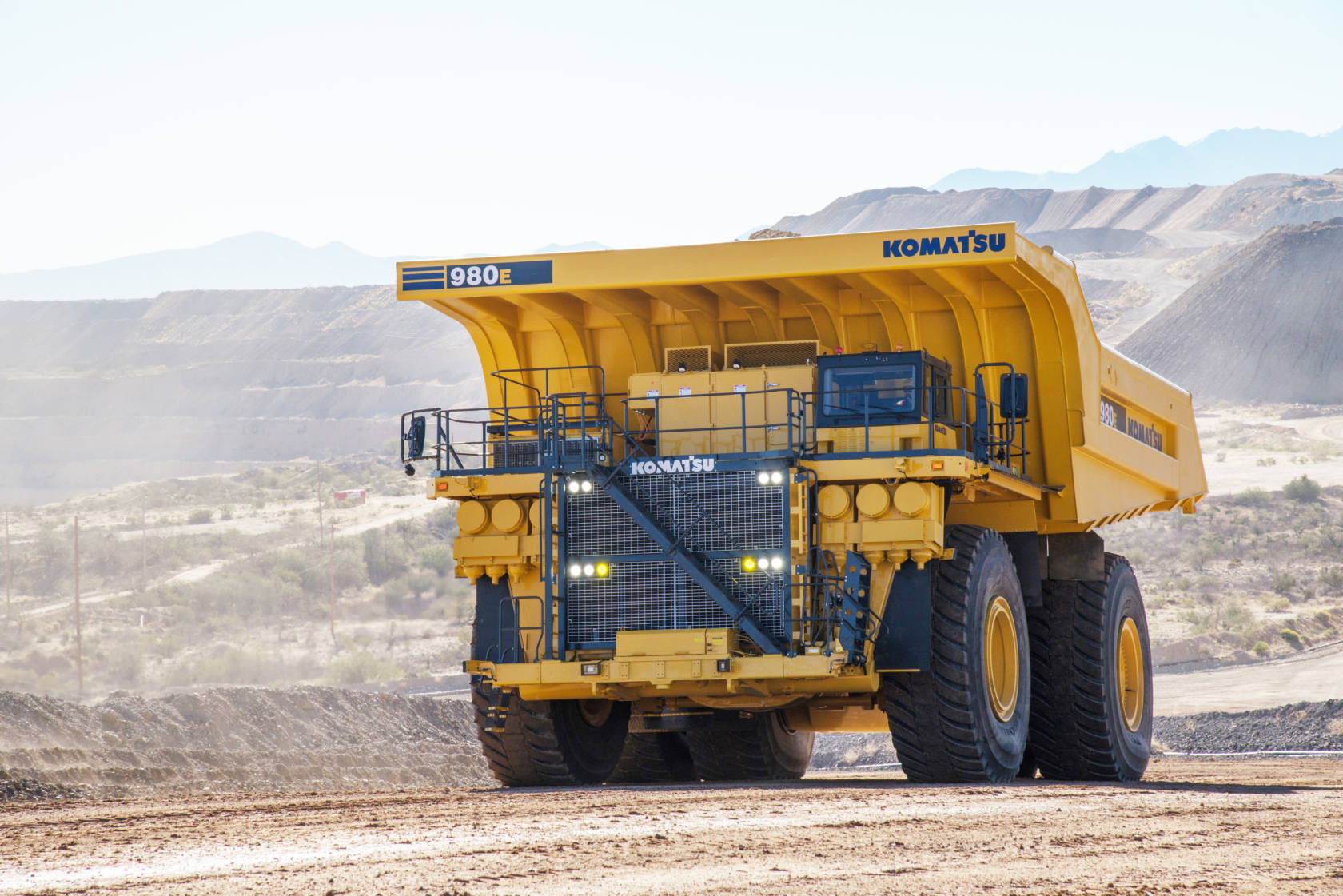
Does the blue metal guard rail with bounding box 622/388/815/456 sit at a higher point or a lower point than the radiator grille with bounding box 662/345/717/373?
lower

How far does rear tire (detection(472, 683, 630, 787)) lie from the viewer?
13.2 m

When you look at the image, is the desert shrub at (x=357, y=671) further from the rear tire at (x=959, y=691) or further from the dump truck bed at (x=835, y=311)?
the rear tire at (x=959, y=691)

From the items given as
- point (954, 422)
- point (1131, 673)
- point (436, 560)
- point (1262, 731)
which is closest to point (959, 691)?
point (954, 422)

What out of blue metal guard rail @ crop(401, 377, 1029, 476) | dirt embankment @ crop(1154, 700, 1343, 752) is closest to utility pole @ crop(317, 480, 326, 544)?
dirt embankment @ crop(1154, 700, 1343, 752)

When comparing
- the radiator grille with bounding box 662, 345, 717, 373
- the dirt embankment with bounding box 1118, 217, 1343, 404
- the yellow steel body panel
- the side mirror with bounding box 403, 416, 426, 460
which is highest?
the dirt embankment with bounding box 1118, 217, 1343, 404

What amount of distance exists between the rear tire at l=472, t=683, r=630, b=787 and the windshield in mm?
3352

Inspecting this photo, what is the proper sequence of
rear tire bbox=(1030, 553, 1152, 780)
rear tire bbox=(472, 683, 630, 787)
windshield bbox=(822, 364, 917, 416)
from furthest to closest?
rear tire bbox=(1030, 553, 1152, 780)
rear tire bbox=(472, 683, 630, 787)
windshield bbox=(822, 364, 917, 416)

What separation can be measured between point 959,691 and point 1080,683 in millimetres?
3476

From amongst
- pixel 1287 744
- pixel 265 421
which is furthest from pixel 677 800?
pixel 265 421

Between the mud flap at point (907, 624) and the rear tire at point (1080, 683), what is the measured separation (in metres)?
3.54

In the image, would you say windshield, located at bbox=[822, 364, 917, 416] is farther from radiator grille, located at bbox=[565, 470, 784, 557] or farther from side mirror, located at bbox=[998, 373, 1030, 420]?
radiator grille, located at bbox=[565, 470, 784, 557]

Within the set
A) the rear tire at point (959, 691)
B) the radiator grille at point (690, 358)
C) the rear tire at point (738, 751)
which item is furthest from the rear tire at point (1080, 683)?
the radiator grille at point (690, 358)

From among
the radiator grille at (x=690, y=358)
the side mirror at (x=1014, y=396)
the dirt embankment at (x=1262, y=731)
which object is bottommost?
the dirt embankment at (x=1262, y=731)

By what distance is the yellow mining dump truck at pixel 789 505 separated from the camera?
12.2 m
